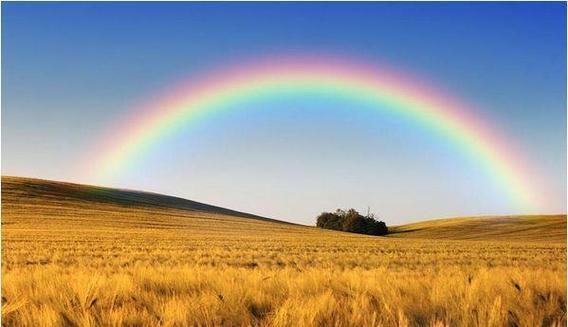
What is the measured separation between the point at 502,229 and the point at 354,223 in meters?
20.4

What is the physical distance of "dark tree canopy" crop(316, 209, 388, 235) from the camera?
8488 centimetres

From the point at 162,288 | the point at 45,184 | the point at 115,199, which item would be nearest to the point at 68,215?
the point at 115,199

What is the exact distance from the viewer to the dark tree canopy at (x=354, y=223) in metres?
84.9

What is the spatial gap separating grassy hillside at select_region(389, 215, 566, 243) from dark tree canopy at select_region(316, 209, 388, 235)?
3.75m

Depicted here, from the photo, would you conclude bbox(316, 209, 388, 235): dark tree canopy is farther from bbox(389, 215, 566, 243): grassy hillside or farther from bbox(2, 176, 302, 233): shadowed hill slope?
bbox(2, 176, 302, 233): shadowed hill slope

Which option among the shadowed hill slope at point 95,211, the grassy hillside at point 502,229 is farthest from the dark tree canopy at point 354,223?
the shadowed hill slope at point 95,211

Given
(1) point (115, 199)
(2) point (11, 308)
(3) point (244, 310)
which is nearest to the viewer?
(2) point (11, 308)

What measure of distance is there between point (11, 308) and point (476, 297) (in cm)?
319

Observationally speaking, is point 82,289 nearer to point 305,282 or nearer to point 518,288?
point 305,282

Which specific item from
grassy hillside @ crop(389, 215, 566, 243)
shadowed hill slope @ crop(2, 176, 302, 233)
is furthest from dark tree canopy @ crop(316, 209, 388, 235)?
shadowed hill slope @ crop(2, 176, 302, 233)

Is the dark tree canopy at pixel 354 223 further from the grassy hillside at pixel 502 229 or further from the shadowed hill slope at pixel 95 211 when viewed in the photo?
the shadowed hill slope at pixel 95 211

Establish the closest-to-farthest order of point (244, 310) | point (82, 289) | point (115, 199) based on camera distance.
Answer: point (244, 310) < point (82, 289) < point (115, 199)

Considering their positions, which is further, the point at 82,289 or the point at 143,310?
the point at 82,289

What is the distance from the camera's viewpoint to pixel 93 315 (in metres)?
3.70
